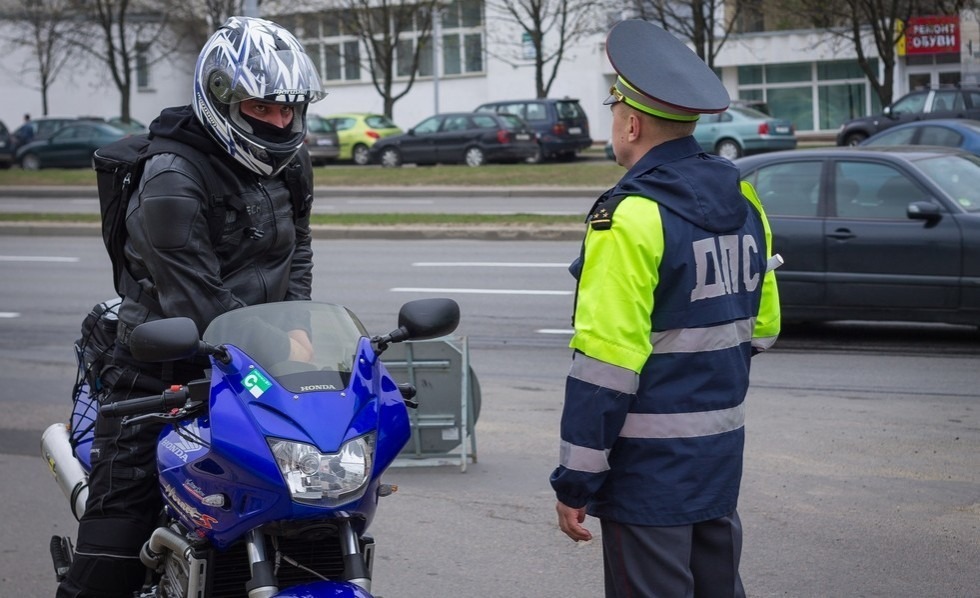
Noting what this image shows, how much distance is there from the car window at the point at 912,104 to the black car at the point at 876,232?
18526 mm

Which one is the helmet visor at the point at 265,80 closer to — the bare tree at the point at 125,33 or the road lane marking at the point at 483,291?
the road lane marking at the point at 483,291

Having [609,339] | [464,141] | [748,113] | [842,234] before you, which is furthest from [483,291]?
[464,141]

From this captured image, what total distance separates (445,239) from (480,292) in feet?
17.6

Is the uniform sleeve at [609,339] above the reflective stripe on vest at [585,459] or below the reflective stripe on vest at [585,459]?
above

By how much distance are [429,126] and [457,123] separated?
94 centimetres

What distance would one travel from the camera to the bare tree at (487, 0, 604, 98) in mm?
40625

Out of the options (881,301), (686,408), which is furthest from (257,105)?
(881,301)

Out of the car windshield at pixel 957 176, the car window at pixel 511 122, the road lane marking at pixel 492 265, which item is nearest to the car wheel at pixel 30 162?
the car window at pixel 511 122

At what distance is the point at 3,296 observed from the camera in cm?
1426

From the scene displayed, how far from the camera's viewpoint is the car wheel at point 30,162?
37.5m

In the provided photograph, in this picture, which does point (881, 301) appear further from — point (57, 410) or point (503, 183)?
point (503, 183)

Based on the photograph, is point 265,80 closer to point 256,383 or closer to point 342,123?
point 256,383

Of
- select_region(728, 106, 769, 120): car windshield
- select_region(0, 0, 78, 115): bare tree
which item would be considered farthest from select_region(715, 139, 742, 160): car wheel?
select_region(0, 0, 78, 115): bare tree

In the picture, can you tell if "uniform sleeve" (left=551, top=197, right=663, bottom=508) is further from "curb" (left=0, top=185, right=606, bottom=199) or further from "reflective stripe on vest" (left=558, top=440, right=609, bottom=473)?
→ "curb" (left=0, top=185, right=606, bottom=199)
